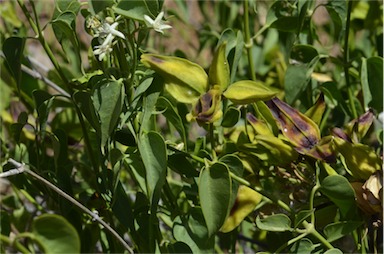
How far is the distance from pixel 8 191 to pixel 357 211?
0.81 m

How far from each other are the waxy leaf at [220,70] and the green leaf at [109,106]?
0.11 m

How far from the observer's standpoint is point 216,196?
71 centimetres

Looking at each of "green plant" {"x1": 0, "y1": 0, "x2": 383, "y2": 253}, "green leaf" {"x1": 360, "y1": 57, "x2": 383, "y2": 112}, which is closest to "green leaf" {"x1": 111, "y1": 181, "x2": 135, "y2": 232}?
"green plant" {"x1": 0, "y1": 0, "x2": 383, "y2": 253}

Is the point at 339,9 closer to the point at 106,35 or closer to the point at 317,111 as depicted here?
the point at 317,111

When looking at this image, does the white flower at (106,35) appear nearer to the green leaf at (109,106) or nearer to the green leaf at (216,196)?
the green leaf at (109,106)

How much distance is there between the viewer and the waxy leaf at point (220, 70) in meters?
0.75

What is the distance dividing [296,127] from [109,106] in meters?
0.22

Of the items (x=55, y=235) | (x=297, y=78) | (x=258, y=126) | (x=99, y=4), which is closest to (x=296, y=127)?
(x=258, y=126)

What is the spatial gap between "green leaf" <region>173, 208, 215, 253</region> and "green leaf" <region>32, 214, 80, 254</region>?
282 millimetres

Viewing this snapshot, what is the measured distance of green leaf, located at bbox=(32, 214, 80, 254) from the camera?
1.68 ft

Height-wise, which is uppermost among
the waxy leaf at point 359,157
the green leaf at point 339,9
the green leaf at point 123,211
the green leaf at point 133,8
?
the green leaf at point 133,8

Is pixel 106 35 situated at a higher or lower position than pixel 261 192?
higher

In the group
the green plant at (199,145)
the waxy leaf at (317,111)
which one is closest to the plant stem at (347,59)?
the green plant at (199,145)

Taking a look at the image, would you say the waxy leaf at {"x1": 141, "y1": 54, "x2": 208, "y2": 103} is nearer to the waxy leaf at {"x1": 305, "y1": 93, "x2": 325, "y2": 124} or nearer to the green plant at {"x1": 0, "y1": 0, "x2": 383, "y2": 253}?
the green plant at {"x1": 0, "y1": 0, "x2": 383, "y2": 253}
